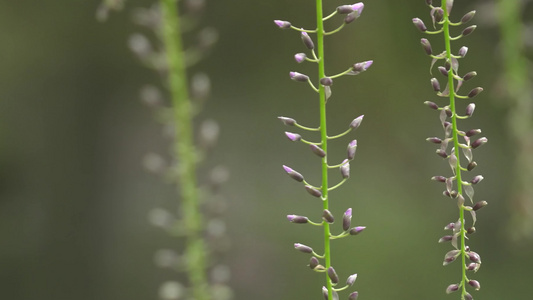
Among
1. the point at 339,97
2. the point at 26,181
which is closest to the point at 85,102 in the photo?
the point at 26,181

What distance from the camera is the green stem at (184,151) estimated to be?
615 millimetres

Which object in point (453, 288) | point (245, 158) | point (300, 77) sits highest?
point (300, 77)

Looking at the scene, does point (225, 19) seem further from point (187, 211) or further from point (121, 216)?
point (187, 211)

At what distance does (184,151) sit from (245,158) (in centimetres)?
73

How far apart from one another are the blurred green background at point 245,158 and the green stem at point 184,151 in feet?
2.16

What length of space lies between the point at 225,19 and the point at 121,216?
1.31ft

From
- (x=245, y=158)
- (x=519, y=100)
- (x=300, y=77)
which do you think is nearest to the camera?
(x=300, y=77)

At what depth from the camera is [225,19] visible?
1.28 metres

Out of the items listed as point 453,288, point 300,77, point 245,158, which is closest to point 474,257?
point 453,288

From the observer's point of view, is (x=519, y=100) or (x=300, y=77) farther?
(x=519, y=100)

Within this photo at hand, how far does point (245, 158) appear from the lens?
1353 millimetres

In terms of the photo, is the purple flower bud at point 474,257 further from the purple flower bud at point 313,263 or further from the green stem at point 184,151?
the green stem at point 184,151

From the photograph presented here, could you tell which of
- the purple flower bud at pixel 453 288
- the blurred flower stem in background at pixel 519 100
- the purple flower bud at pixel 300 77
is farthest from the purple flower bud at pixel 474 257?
the blurred flower stem in background at pixel 519 100

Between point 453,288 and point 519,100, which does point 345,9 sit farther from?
point 519,100
